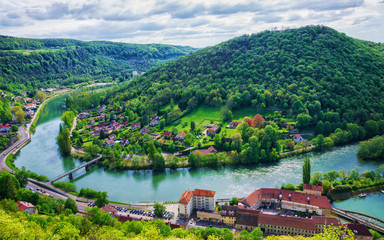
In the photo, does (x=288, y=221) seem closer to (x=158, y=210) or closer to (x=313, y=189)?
(x=313, y=189)

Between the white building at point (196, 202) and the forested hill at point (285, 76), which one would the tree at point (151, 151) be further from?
the forested hill at point (285, 76)

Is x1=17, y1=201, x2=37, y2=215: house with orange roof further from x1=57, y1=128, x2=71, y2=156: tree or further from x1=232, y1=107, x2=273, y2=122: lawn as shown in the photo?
x1=232, y1=107, x2=273, y2=122: lawn

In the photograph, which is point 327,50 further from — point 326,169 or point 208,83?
point 326,169

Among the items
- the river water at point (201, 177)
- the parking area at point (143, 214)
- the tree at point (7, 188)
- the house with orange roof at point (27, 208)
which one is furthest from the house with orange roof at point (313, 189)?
the tree at point (7, 188)

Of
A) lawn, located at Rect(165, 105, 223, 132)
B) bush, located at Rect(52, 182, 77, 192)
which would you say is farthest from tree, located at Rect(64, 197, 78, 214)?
lawn, located at Rect(165, 105, 223, 132)

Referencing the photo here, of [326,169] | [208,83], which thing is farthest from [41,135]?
[326,169]

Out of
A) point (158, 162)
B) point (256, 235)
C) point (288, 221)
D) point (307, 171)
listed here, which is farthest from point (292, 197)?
point (158, 162)

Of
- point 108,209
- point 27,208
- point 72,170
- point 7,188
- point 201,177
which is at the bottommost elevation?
point 201,177
